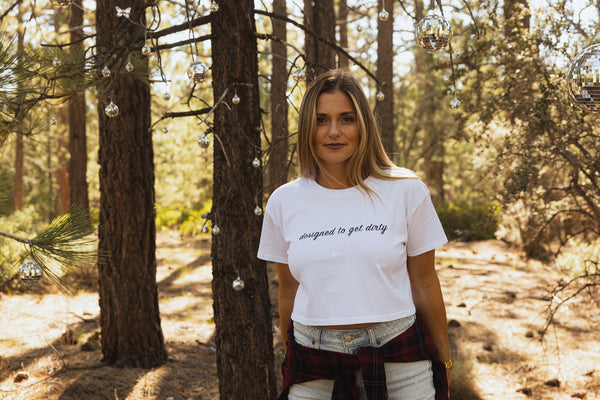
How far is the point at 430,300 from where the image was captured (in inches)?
82.0

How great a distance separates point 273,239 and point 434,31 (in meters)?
1.03

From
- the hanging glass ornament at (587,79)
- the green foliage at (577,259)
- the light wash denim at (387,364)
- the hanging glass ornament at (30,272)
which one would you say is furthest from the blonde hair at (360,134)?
the green foliage at (577,259)

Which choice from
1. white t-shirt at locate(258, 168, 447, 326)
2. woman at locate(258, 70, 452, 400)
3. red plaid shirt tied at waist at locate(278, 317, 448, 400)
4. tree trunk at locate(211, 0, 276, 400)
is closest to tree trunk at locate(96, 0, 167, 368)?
tree trunk at locate(211, 0, 276, 400)

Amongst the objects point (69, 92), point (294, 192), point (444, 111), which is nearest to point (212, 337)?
point (69, 92)

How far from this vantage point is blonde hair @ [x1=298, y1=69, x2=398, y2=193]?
2.13 meters

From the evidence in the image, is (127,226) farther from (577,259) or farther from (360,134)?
(577,259)

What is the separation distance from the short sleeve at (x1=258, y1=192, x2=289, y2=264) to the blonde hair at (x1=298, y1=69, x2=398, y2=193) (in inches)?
8.0

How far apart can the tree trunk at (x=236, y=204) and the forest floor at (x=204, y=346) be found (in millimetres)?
1322

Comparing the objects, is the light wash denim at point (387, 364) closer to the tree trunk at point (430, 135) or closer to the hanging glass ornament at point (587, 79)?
the hanging glass ornament at point (587, 79)

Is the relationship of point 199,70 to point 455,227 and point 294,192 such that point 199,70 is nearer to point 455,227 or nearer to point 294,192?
point 294,192

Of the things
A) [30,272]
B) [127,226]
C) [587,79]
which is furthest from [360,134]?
[127,226]

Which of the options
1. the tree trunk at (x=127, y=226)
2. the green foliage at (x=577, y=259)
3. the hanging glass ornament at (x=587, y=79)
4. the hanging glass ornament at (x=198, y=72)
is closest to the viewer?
the hanging glass ornament at (x=587, y=79)

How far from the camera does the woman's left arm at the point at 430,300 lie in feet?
6.81

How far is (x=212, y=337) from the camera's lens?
584 centimetres
